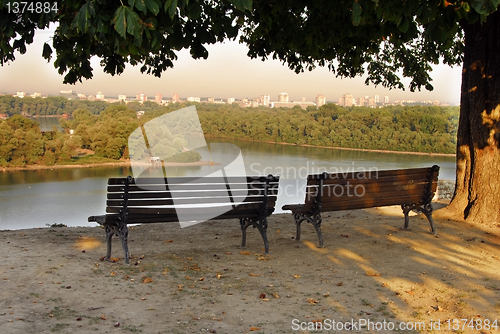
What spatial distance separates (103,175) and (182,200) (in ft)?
64.6

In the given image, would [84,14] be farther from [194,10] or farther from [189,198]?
[189,198]

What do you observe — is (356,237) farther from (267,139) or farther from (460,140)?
(267,139)

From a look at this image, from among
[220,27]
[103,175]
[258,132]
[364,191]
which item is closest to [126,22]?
[220,27]

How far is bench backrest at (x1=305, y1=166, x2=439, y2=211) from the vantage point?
5645 mm

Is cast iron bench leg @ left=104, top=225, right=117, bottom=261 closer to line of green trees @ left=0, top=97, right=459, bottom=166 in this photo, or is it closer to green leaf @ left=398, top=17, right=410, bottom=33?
green leaf @ left=398, top=17, right=410, bottom=33

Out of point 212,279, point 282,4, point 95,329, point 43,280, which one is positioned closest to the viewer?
point 95,329

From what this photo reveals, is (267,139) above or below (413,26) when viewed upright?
below

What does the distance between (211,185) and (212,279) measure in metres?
1.11

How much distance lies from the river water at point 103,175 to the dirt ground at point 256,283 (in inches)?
249

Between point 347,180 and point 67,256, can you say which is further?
point 347,180

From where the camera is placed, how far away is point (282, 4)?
714 centimetres

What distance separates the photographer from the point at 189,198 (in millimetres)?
5129

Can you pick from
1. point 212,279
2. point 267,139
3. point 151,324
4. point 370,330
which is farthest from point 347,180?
point 267,139

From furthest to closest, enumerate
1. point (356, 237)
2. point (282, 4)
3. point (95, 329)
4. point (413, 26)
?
point (282, 4)
point (356, 237)
point (413, 26)
point (95, 329)
